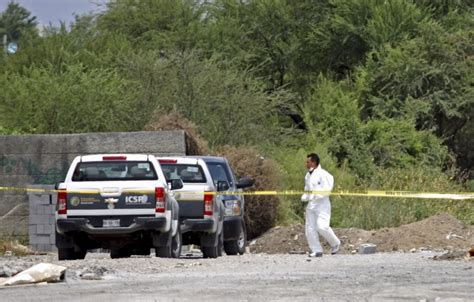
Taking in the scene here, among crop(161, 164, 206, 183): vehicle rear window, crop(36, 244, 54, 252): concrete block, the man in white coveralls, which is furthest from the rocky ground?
crop(36, 244, 54, 252): concrete block

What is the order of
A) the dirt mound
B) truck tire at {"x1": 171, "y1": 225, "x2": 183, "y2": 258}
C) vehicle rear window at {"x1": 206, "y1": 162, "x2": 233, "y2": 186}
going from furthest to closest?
the dirt mound < vehicle rear window at {"x1": 206, "y1": 162, "x2": 233, "y2": 186} < truck tire at {"x1": 171, "y1": 225, "x2": 183, "y2": 258}

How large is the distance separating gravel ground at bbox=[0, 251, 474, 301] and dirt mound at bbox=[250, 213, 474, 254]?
7.43 metres

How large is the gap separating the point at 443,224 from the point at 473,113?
2451cm

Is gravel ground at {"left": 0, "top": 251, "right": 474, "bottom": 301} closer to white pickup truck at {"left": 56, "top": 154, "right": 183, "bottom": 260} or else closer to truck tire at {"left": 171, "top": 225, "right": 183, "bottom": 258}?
white pickup truck at {"left": 56, "top": 154, "right": 183, "bottom": 260}

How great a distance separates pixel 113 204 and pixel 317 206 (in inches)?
165

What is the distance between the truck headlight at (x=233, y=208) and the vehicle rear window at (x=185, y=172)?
4.36ft

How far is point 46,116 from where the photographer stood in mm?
40156

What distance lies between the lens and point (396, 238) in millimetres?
28906

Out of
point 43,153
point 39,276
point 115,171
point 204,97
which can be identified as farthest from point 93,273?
point 204,97

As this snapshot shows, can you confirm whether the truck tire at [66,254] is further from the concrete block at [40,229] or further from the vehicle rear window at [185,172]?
the concrete block at [40,229]

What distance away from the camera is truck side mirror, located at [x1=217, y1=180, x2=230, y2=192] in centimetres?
2619

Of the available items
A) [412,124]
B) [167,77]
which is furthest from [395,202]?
[412,124]

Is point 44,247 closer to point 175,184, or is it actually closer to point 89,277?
point 175,184

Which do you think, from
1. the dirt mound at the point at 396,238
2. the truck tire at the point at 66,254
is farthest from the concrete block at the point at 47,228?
the truck tire at the point at 66,254
